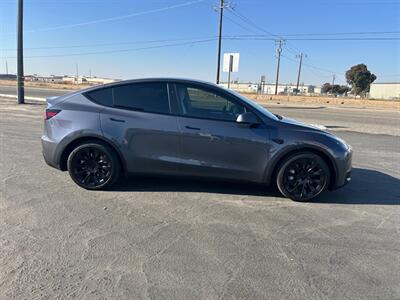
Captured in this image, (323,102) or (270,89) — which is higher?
(270,89)

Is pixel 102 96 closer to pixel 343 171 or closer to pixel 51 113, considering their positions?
pixel 51 113

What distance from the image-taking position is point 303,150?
482cm

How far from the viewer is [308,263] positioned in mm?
3287

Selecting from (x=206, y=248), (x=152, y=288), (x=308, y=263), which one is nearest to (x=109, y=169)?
(x=206, y=248)

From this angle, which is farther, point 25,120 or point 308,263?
point 25,120

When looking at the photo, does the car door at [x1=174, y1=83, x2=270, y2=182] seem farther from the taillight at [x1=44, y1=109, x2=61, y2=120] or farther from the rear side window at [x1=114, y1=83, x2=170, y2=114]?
the taillight at [x1=44, y1=109, x2=61, y2=120]

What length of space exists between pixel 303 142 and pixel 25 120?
10312mm

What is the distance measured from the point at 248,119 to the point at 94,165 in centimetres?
222

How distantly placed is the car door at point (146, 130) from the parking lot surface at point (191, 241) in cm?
46

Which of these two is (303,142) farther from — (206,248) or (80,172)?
(80,172)

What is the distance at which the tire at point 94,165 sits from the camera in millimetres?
4984

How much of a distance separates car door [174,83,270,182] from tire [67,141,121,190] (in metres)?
1.00

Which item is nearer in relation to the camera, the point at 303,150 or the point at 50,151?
the point at 303,150

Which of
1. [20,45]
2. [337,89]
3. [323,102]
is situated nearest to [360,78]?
[337,89]
